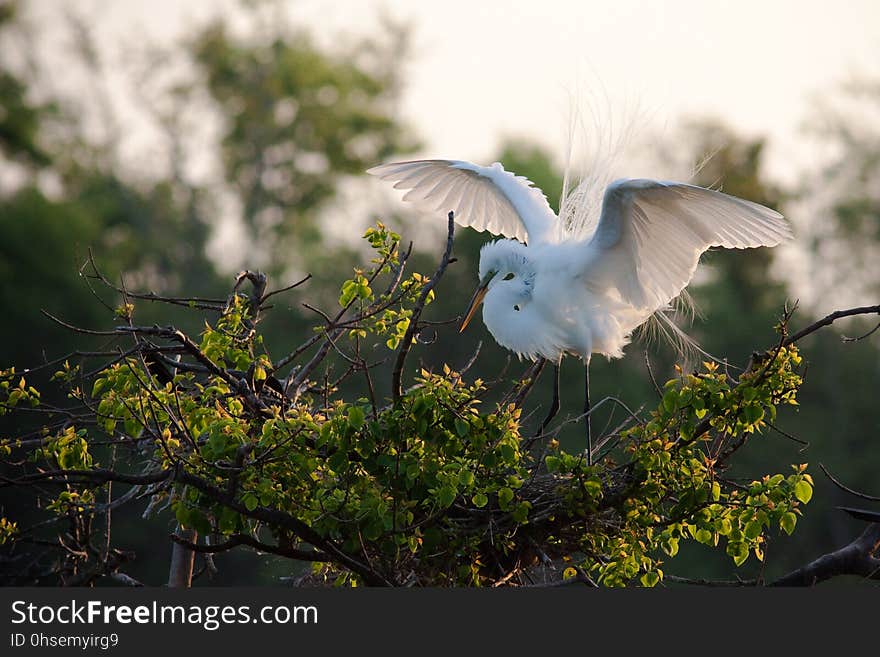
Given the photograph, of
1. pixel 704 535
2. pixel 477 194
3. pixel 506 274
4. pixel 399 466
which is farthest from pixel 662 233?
pixel 399 466

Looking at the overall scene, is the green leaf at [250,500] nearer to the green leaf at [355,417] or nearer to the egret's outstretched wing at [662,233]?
the green leaf at [355,417]

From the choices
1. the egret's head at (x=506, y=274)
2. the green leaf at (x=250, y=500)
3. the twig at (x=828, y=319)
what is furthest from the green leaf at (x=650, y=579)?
the egret's head at (x=506, y=274)

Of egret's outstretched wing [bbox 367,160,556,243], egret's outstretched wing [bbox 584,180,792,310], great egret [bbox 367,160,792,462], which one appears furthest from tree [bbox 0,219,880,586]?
egret's outstretched wing [bbox 367,160,556,243]

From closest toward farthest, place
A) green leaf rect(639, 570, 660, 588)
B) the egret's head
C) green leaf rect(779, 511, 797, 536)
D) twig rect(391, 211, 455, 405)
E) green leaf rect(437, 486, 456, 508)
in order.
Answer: twig rect(391, 211, 455, 405)
green leaf rect(437, 486, 456, 508)
green leaf rect(779, 511, 797, 536)
green leaf rect(639, 570, 660, 588)
the egret's head

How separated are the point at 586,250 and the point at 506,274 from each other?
17.8 inches

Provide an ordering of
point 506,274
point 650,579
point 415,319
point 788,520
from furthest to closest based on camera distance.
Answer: point 506,274
point 650,579
point 788,520
point 415,319

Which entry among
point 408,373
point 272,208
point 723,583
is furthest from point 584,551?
point 272,208

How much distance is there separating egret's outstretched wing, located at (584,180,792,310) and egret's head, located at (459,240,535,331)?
0.28 m

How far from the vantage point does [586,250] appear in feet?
15.4

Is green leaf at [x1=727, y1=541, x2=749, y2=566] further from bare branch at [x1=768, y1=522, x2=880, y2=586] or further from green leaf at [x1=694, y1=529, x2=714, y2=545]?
bare branch at [x1=768, y1=522, x2=880, y2=586]

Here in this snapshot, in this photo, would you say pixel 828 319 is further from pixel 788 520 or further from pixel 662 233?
pixel 662 233

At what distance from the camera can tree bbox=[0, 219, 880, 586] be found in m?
3.29

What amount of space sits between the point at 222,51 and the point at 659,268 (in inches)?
835

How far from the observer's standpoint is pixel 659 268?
4672mm
